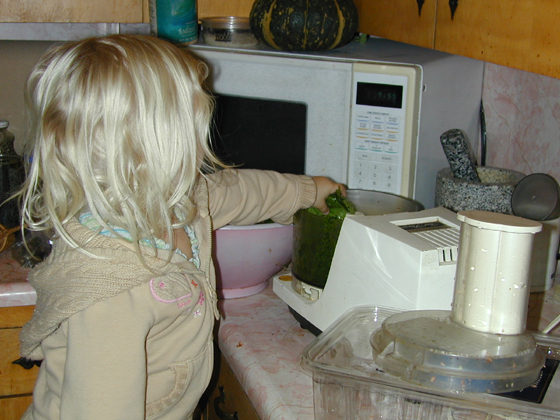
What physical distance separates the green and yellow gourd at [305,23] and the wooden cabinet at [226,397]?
564mm

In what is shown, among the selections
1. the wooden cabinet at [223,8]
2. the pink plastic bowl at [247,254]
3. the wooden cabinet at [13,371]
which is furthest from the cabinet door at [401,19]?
the wooden cabinet at [13,371]

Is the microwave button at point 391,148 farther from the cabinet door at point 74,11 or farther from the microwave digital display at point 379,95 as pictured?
the cabinet door at point 74,11

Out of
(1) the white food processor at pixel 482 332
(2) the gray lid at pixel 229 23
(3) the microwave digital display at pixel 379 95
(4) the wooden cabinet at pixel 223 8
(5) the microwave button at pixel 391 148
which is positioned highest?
(4) the wooden cabinet at pixel 223 8

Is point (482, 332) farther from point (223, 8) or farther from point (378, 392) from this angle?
point (223, 8)

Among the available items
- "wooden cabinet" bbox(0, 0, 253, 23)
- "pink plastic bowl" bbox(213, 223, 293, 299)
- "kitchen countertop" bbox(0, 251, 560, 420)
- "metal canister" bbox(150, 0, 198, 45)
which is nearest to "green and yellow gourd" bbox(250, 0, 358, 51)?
"metal canister" bbox(150, 0, 198, 45)

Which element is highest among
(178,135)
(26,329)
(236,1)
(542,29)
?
(236,1)

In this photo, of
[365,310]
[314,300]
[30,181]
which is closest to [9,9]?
[30,181]

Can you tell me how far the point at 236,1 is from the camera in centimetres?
127

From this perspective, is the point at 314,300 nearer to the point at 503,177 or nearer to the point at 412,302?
the point at 412,302

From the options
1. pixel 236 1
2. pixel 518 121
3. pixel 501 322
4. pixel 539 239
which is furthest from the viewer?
pixel 236 1

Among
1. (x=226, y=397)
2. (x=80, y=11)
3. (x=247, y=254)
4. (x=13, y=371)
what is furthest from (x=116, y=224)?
(x=80, y=11)

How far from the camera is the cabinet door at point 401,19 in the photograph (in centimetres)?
92

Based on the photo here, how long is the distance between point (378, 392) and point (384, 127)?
488 mm

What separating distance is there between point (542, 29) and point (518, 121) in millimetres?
498
